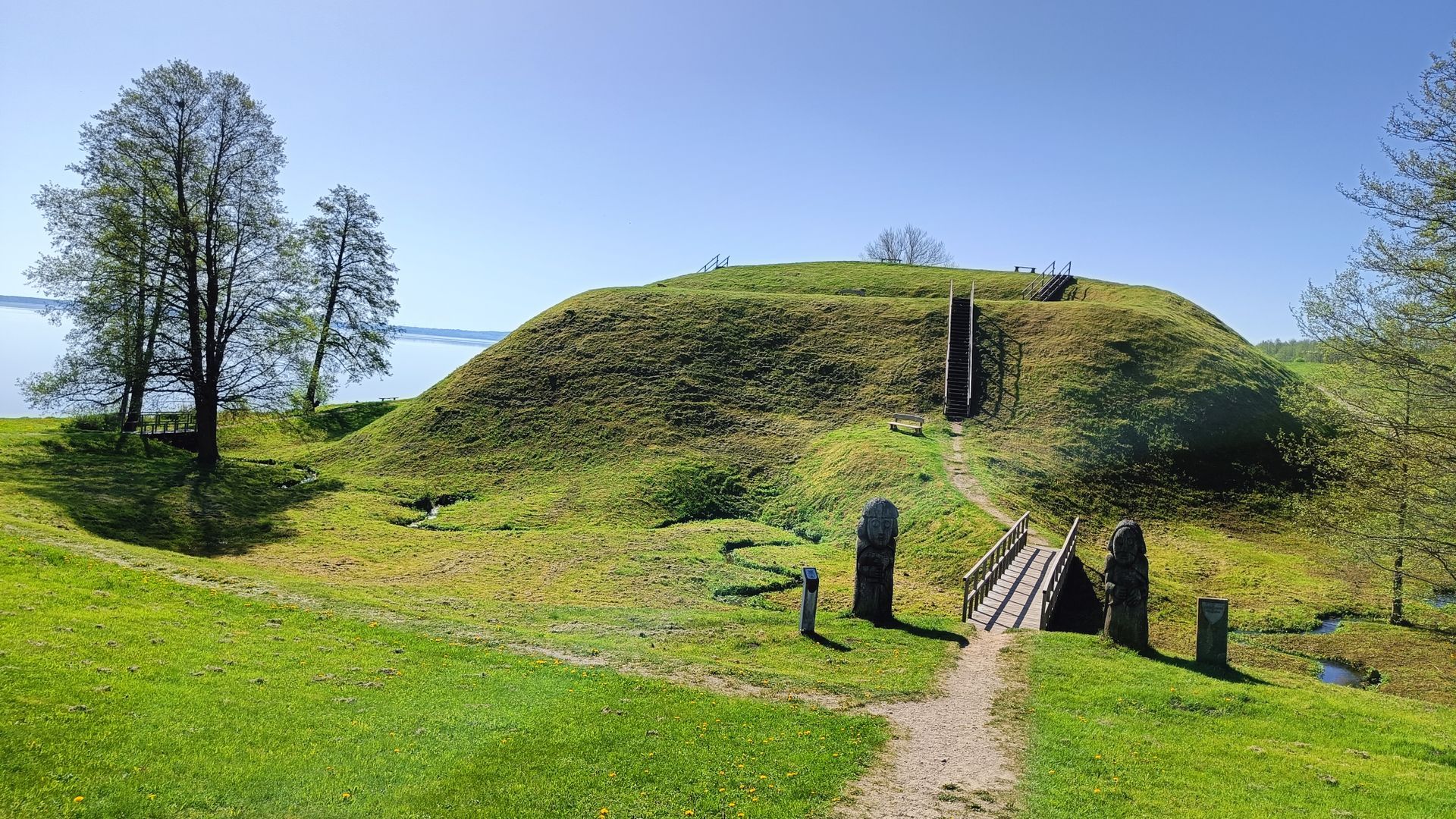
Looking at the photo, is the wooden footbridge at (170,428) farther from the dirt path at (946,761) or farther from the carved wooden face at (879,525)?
the dirt path at (946,761)

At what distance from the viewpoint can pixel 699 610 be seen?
69.8 ft

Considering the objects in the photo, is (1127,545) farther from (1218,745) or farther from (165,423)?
(165,423)

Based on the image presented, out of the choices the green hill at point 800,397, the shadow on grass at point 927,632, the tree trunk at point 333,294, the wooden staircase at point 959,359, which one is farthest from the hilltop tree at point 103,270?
the wooden staircase at point 959,359

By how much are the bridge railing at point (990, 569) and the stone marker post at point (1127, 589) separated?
3.41 m

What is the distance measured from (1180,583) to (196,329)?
140 ft

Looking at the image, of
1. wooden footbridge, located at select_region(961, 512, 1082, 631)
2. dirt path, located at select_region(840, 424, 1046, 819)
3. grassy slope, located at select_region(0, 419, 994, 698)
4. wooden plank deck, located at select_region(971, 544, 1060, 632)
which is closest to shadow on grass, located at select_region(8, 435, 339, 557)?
grassy slope, located at select_region(0, 419, 994, 698)

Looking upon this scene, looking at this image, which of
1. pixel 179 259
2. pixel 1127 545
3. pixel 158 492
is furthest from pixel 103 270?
pixel 1127 545

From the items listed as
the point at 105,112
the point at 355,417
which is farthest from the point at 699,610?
the point at 355,417

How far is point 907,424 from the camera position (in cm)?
4609

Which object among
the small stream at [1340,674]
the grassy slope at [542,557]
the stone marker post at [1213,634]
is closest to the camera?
the stone marker post at [1213,634]

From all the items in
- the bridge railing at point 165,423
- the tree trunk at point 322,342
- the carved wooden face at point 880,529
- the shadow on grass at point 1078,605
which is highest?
the tree trunk at point 322,342

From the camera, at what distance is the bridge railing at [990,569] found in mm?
20938

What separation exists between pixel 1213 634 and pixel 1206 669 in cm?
96

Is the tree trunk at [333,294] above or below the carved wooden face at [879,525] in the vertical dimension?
above
